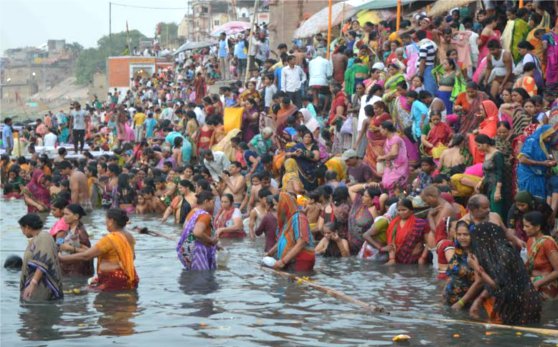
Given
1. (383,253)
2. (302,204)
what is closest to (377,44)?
(302,204)

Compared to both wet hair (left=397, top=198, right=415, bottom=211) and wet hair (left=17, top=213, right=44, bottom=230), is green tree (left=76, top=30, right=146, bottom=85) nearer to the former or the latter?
wet hair (left=397, top=198, right=415, bottom=211)

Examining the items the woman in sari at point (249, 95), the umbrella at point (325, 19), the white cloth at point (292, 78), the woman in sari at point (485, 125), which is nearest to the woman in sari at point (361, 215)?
the woman in sari at point (485, 125)

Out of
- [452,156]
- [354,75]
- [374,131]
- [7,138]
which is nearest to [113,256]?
[452,156]

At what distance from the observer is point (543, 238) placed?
33.4 ft

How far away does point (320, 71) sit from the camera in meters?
20.9

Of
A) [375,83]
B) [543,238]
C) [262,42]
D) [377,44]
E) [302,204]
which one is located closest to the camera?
[543,238]

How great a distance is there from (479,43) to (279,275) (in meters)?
6.05

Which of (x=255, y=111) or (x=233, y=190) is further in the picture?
(x=255, y=111)

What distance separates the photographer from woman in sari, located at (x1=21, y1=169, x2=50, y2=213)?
68.9 feet

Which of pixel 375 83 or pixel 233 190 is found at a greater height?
pixel 375 83

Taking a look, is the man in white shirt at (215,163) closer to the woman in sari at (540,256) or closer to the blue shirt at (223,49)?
the woman in sari at (540,256)

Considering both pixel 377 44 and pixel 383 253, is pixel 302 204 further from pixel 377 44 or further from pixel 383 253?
Answer: pixel 377 44

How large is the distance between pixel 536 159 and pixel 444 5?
887cm

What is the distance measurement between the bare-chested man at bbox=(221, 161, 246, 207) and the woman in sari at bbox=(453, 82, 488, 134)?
430 centimetres
